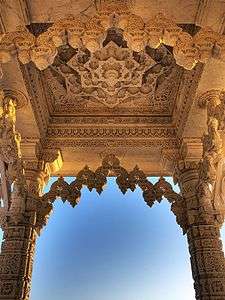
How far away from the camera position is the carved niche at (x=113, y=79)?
5.81m

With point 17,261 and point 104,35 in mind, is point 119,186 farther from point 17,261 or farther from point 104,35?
point 104,35

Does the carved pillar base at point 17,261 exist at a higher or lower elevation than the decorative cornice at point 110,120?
lower

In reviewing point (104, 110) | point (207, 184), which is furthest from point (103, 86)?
point (207, 184)

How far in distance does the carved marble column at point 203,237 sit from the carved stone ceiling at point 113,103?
0.93 meters

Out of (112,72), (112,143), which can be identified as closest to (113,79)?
(112,72)

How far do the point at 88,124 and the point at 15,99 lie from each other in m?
1.68

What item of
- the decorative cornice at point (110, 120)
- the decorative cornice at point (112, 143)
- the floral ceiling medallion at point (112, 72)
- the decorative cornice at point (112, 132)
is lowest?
the decorative cornice at point (112, 143)

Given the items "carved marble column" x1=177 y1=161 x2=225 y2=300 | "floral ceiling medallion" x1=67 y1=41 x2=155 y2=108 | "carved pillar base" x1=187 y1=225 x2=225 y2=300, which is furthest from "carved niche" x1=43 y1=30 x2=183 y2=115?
"carved pillar base" x1=187 y1=225 x2=225 y2=300

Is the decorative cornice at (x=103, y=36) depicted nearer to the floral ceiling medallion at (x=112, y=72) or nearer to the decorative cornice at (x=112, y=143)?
the floral ceiling medallion at (x=112, y=72)

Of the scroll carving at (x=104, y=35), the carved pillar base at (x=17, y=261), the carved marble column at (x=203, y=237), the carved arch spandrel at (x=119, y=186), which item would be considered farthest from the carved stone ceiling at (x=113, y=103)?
the carved pillar base at (x=17, y=261)

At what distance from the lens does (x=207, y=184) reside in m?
5.45

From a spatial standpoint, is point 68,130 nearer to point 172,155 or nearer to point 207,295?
point 172,155

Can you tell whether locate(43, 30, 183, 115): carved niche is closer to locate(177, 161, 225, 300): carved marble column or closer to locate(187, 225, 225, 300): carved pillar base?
locate(177, 161, 225, 300): carved marble column

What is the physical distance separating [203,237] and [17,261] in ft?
8.93
